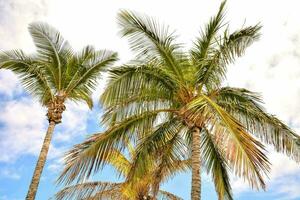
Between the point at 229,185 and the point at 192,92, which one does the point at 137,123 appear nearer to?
the point at 192,92

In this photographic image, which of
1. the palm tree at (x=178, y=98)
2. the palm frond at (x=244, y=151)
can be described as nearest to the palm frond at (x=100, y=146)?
the palm tree at (x=178, y=98)

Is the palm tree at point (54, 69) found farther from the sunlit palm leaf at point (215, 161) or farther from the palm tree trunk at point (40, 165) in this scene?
the sunlit palm leaf at point (215, 161)

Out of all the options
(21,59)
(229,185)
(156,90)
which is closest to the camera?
(156,90)

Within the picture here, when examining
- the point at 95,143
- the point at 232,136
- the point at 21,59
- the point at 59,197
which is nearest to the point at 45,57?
the point at 21,59

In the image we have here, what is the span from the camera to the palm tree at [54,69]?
14.6 metres

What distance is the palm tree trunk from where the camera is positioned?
12.8m

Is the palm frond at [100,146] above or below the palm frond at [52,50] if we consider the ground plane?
below

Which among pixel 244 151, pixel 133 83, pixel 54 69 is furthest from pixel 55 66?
pixel 244 151

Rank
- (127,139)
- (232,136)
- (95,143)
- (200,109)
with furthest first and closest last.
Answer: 1. (127,139)
2. (95,143)
3. (200,109)
4. (232,136)

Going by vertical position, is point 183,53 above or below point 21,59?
below

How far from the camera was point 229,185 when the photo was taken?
1227 centimetres

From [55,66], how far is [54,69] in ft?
0.65

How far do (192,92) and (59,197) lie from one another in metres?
7.82

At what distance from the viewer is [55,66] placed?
15180mm
